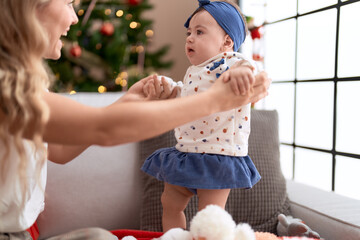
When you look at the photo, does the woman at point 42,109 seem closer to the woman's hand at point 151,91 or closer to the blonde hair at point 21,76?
the blonde hair at point 21,76

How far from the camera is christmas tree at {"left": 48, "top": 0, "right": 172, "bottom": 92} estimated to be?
2740 mm

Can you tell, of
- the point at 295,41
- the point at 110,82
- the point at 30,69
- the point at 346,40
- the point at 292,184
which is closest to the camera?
the point at 30,69

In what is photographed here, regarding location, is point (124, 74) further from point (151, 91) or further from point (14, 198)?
point (14, 198)

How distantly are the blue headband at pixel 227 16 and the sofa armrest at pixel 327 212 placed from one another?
76 cm

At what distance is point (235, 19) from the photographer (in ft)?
3.48

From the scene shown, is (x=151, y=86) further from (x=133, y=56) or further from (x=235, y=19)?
(x=133, y=56)

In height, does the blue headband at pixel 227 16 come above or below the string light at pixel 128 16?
below

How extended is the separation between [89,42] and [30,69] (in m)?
2.16

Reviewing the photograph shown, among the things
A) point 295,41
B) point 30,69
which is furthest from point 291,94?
point 30,69

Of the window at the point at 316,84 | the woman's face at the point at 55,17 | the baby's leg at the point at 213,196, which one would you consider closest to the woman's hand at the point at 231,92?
the baby's leg at the point at 213,196

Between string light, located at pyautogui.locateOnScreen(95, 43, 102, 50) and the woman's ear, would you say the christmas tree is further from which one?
the woman's ear

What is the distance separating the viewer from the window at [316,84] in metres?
2.16

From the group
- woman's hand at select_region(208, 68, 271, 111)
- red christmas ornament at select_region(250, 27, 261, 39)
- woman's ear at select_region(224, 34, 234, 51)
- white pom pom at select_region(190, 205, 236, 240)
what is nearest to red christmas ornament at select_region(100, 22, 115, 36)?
red christmas ornament at select_region(250, 27, 261, 39)

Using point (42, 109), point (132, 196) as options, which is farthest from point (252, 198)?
point (42, 109)
